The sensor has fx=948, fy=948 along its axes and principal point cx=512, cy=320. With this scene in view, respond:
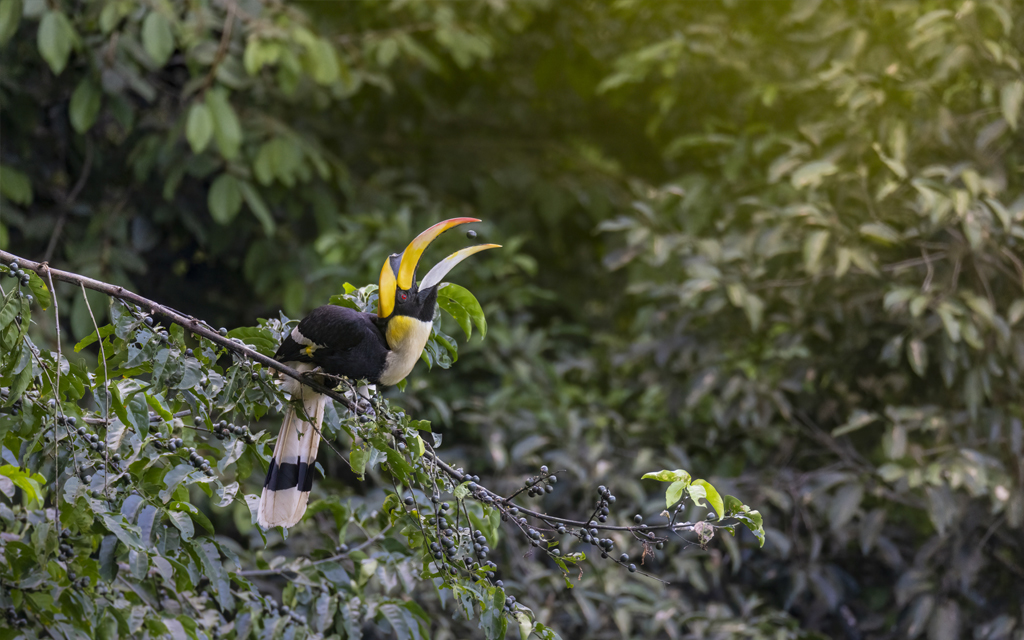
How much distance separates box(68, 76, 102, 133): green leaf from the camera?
3.21 m

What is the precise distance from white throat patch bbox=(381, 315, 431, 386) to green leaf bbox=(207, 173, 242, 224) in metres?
1.82

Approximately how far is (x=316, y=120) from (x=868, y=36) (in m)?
2.35

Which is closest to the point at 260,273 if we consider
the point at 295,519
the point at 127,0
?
the point at 127,0

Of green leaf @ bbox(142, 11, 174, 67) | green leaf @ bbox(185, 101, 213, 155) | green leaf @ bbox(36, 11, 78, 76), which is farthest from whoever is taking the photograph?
green leaf @ bbox(185, 101, 213, 155)

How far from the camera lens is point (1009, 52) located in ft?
9.98

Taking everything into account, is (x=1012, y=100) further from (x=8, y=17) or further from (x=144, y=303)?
(x=8, y=17)

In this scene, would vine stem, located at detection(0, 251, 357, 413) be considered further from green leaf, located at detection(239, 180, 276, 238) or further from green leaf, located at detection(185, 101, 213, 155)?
green leaf, located at detection(239, 180, 276, 238)

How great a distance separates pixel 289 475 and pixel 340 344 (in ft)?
0.92

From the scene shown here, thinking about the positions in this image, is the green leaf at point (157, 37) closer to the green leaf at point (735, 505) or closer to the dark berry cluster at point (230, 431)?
the dark berry cluster at point (230, 431)

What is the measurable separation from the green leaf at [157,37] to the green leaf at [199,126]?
20 centimetres

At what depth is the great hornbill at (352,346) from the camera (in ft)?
5.91

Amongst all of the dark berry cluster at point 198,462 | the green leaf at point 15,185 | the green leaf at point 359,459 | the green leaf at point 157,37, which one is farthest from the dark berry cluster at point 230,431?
the green leaf at point 15,185

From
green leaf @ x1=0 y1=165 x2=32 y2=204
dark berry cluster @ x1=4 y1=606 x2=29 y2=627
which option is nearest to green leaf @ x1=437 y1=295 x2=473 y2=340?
dark berry cluster @ x1=4 y1=606 x2=29 y2=627

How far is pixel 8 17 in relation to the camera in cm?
292
